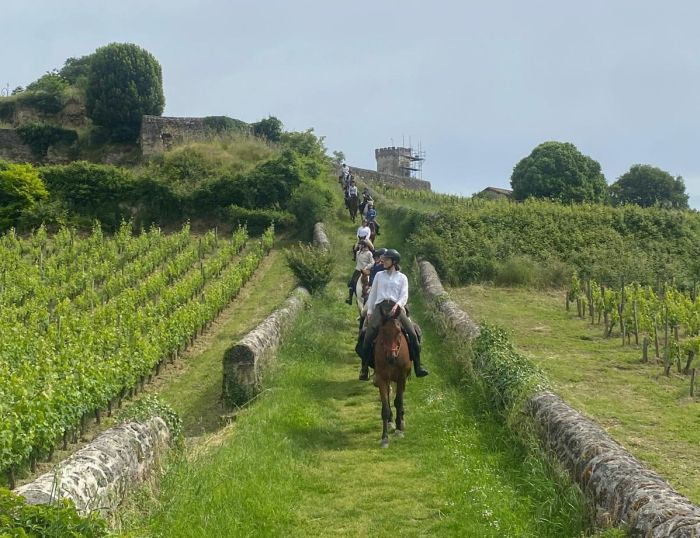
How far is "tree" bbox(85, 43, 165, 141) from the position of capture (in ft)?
142

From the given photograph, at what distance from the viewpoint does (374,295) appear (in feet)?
34.4

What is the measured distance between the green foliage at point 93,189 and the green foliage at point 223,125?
10.2 meters

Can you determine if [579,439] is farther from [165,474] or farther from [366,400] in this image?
[366,400]

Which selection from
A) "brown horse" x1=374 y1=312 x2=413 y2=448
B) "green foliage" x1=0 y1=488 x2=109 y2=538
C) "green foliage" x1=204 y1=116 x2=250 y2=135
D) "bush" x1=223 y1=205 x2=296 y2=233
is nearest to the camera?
"green foliage" x1=0 y1=488 x2=109 y2=538

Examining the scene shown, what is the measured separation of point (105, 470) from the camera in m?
6.16

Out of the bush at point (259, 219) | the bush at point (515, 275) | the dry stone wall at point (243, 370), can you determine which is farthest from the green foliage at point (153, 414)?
the bush at point (259, 219)

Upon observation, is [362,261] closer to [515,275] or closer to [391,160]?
[515,275]

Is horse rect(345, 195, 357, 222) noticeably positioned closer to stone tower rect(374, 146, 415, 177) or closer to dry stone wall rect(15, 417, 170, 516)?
dry stone wall rect(15, 417, 170, 516)

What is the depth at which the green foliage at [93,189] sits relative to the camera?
33500mm

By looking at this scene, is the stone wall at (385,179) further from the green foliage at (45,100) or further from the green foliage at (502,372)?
the green foliage at (502,372)

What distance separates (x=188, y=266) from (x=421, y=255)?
797 centimetres

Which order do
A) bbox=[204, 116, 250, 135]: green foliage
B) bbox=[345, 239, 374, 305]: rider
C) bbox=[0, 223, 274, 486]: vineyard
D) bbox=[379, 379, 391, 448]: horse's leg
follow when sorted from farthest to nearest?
bbox=[204, 116, 250, 135]: green foliage, bbox=[345, 239, 374, 305]: rider, bbox=[0, 223, 274, 486]: vineyard, bbox=[379, 379, 391, 448]: horse's leg

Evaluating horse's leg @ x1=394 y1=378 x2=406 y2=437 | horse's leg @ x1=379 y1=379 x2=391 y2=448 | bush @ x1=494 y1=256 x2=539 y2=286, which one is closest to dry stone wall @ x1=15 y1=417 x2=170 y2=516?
horse's leg @ x1=379 y1=379 x2=391 y2=448

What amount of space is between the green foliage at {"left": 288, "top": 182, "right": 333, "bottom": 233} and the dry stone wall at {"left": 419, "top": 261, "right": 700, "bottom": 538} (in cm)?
2338
